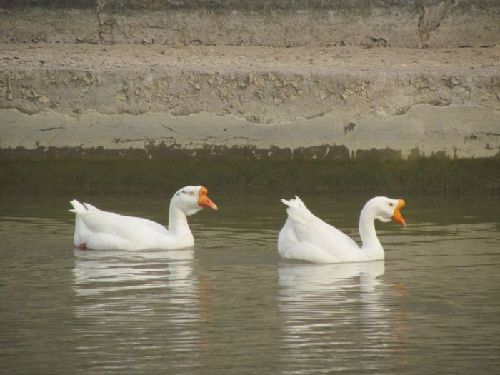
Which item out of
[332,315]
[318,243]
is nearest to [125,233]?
[318,243]

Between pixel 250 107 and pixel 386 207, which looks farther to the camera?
pixel 250 107

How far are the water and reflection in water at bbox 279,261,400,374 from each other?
0.04 ft

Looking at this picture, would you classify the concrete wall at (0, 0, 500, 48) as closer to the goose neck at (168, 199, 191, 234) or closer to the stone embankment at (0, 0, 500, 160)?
the stone embankment at (0, 0, 500, 160)

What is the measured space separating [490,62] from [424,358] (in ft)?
37.2

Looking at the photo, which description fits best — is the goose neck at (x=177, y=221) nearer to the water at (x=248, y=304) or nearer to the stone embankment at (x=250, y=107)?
the water at (x=248, y=304)

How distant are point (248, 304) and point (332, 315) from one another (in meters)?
0.70

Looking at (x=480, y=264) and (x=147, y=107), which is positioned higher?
(x=147, y=107)

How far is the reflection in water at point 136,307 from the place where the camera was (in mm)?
9461

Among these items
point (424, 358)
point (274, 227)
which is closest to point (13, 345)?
point (424, 358)

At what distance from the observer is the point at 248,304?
1112 centimetres

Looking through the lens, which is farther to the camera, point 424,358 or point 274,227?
point 274,227

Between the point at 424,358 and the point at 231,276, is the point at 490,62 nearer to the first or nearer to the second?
the point at 231,276

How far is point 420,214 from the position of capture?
1653 cm

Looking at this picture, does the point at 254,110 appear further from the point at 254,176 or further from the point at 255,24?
the point at 255,24
